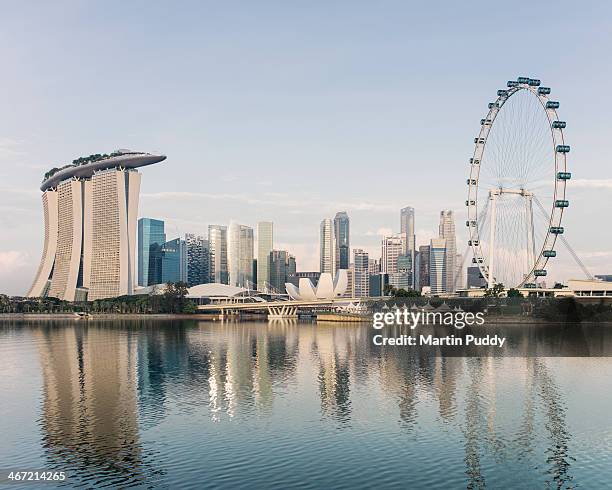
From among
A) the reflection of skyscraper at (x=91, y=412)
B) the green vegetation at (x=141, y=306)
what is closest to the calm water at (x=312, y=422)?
the reflection of skyscraper at (x=91, y=412)

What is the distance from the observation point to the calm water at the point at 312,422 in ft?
91.4

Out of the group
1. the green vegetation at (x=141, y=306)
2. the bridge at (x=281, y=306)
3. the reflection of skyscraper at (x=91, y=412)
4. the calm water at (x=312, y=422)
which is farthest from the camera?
the green vegetation at (x=141, y=306)

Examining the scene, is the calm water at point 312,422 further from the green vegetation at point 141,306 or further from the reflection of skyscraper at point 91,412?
the green vegetation at point 141,306

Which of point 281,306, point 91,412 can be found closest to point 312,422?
point 91,412

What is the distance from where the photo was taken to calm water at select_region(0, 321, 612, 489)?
91.4 feet

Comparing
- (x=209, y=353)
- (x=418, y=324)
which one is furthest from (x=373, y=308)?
(x=209, y=353)

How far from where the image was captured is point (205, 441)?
32.1 m

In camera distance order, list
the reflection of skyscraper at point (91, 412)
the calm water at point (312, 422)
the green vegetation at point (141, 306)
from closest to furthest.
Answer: the calm water at point (312, 422) → the reflection of skyscraper at point (91, 412) → the green vegetation at point (141, 306)

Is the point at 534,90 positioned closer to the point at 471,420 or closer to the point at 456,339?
the point at 456,339

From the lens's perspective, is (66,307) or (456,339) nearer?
(456,339)

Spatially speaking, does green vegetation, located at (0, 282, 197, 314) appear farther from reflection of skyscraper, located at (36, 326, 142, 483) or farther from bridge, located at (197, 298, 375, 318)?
reflection of skyscraper, located at (36, 326, 142, 483)

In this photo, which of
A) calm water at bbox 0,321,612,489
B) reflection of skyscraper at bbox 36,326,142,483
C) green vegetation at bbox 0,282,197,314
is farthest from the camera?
green vegetation at bbox 0,282,197,314

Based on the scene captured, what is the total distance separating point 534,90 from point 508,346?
40.9 metres

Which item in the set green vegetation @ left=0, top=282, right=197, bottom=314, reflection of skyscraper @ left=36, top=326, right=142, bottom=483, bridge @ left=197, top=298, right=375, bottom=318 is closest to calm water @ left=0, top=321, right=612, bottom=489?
reflection of skyscraper @ left=36, top=326, right=142, bottom=483
